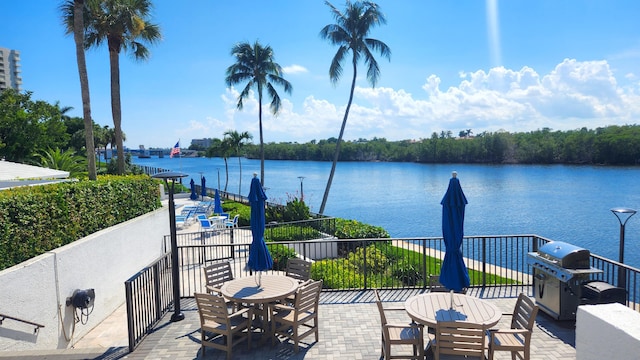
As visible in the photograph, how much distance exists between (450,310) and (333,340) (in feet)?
6.09

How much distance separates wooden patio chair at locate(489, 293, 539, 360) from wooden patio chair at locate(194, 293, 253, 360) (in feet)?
10.7

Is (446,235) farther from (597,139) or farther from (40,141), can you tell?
(597,139)

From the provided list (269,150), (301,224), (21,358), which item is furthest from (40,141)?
(269,150)

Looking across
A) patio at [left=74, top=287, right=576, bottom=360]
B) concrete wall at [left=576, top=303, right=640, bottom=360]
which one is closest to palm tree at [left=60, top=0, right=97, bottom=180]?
patio at [left=74, top=287, right=576, bottom=360]

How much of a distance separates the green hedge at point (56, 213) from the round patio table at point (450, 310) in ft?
19.6

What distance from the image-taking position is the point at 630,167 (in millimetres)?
76750

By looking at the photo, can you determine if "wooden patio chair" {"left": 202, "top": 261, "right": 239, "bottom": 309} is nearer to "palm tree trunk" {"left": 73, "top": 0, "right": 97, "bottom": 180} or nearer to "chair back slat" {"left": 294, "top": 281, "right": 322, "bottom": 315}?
"chair back slat" {"left": 294, "top": 281, "right": 322, "bottom": 315}

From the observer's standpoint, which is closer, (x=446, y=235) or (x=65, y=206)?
(x=446, y=235)

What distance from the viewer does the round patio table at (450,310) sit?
4789mm

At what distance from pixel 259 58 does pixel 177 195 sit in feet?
41.2

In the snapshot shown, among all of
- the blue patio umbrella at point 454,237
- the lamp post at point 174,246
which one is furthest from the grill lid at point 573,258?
the lamp post at point 174,246

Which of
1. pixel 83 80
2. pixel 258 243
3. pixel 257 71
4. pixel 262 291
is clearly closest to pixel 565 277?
pixel 262 291

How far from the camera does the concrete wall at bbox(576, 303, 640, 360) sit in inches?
90.6

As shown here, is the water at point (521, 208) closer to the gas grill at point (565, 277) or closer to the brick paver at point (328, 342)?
the brick paver at point (328, 342)
